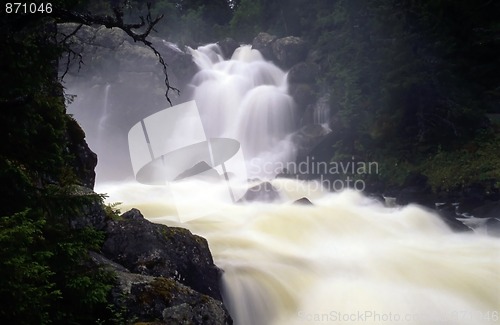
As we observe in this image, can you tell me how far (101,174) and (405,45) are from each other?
62.5 feet

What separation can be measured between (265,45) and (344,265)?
2697cm

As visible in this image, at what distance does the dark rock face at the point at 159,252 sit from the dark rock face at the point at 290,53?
86.9 ft

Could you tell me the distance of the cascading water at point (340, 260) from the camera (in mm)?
6980

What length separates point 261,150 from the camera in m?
25.1

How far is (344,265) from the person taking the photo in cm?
890

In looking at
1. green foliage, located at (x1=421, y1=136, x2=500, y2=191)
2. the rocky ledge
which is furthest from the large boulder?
green foliage, located at (x1=421, y1=136, x2=500, y2=191)

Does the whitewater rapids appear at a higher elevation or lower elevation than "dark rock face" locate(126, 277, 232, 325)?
higher

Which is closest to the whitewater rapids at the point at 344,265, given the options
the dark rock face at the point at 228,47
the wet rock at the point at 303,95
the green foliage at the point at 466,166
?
the green foliage at the point at 466,166

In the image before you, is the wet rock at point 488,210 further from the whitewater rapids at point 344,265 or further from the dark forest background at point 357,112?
the whitewater rapids at point 344,265

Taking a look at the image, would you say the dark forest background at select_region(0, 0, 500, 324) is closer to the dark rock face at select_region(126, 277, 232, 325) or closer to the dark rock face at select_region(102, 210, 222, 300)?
the dark rock face at select_region(126, 277, 232, 325)

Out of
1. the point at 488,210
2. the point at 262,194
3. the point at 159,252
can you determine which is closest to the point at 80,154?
the point at 159,252

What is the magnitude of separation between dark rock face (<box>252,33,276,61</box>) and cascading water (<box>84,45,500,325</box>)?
17452mm

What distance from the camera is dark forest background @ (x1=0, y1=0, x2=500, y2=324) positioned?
342 cm

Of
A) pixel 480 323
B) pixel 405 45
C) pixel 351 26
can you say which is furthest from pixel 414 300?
pixel 351 26
